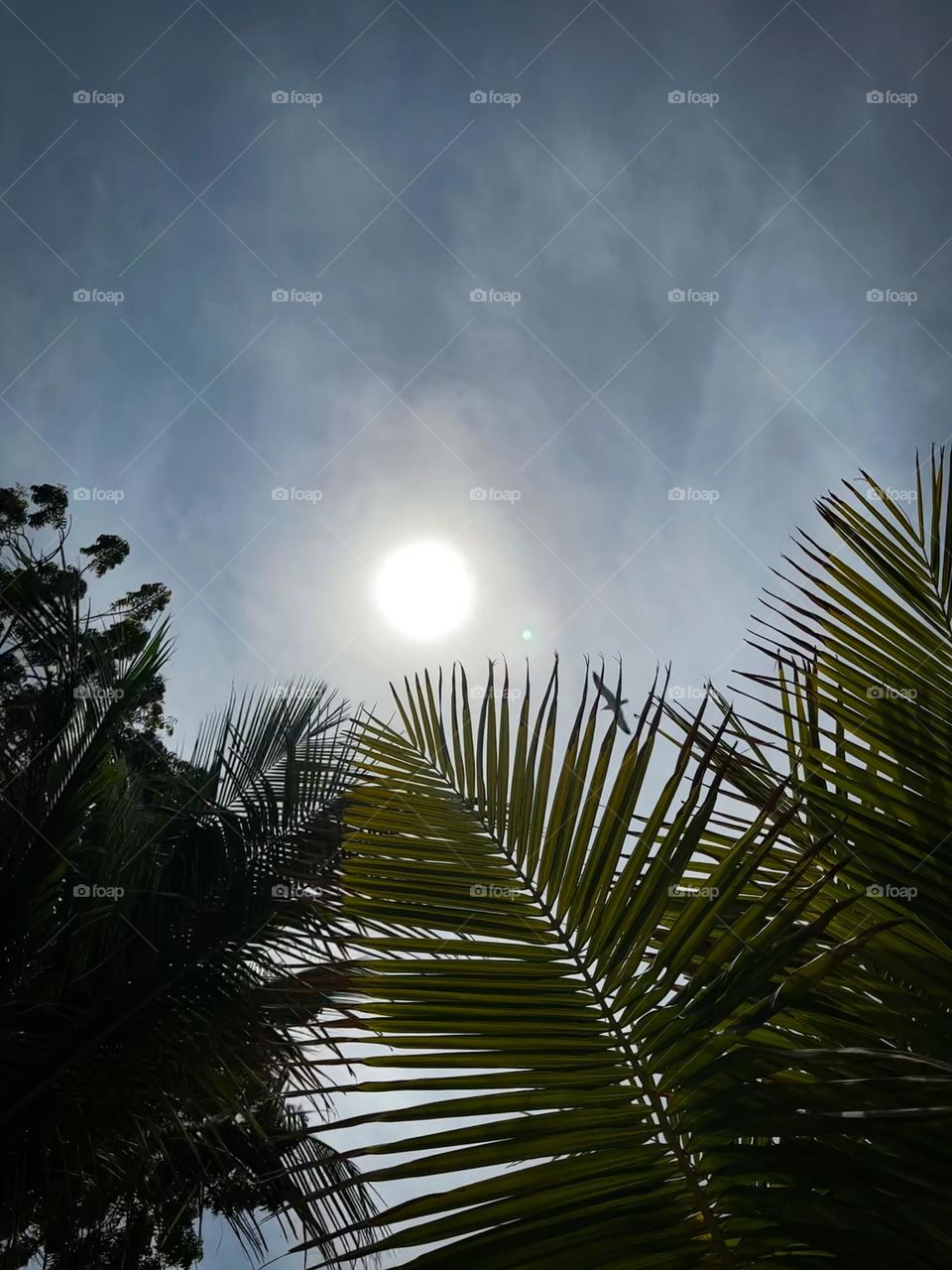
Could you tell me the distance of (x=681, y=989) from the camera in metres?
1.05

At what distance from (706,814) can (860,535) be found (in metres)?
1.12

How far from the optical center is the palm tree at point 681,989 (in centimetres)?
85

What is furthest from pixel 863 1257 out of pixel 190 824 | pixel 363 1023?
pixel 190 824

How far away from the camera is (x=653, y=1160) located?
909 millimetres

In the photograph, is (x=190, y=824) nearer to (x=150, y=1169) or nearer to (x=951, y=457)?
(x=150, y=1169)
